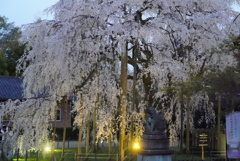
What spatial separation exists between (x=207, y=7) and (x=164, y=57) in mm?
2656

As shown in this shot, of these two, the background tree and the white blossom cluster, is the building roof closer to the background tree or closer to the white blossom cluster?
the background tree

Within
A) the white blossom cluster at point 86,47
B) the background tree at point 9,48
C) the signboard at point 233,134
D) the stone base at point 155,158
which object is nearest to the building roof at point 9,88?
the background tree at point 9,48

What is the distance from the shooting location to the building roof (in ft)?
95.8

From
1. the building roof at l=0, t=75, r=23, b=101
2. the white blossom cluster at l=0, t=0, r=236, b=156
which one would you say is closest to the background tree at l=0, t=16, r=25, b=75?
the building roof at l=0, t=75, r=23, b=101

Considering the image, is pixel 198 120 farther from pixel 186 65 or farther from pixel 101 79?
pixel 101 79

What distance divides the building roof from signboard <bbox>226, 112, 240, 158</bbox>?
2220 centimetres

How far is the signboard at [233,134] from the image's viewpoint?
34.2ft

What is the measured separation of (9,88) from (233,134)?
23661mm

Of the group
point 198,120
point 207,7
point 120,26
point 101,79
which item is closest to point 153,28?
point 120,26

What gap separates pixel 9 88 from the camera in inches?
1188

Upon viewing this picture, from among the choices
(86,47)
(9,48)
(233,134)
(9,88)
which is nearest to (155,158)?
(233,134)

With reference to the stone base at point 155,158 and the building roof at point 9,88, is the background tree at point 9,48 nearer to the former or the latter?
the building roof at point 9,88

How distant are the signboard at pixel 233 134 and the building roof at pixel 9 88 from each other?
22.2 metres

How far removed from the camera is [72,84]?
11.5m
